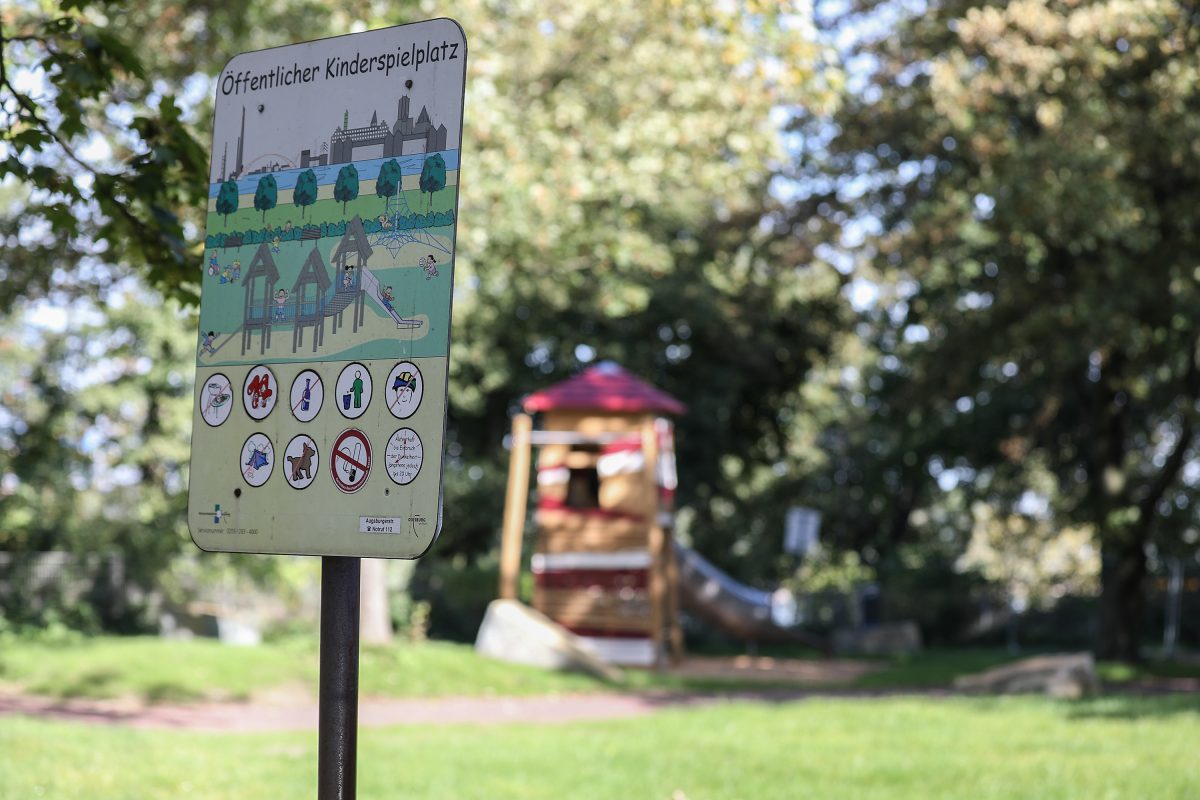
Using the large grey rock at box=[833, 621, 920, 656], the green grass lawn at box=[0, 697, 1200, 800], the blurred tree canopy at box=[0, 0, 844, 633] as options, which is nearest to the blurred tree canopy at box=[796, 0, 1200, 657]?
the blurred tree canopy at box=[0, 0, 844, 633]

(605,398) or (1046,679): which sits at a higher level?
(605,398)

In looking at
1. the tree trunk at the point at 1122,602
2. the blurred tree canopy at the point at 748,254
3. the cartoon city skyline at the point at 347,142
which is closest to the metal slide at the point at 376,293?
the cartoon city skyline at the point at 347,142

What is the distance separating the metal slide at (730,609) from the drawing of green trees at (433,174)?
20.0 metres

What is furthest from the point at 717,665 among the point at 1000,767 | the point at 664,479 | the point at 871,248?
the point at 1000,767

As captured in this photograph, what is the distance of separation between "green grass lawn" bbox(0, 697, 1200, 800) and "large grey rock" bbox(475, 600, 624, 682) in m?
5.03

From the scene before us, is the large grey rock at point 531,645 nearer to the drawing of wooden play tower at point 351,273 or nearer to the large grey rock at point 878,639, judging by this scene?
the large grey rock at point 878,639

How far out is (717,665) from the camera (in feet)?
65.8

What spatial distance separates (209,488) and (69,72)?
7.47ft

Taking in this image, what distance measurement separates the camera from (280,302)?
2.95 metres

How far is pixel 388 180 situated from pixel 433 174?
0.36 ft

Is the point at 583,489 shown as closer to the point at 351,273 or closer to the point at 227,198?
the point at 227,198

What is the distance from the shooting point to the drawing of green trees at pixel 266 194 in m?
3.02

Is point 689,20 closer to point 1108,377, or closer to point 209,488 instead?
point 209,488

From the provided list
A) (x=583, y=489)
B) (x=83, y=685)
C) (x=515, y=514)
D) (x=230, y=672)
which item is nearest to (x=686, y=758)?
(x=230, y=672)
